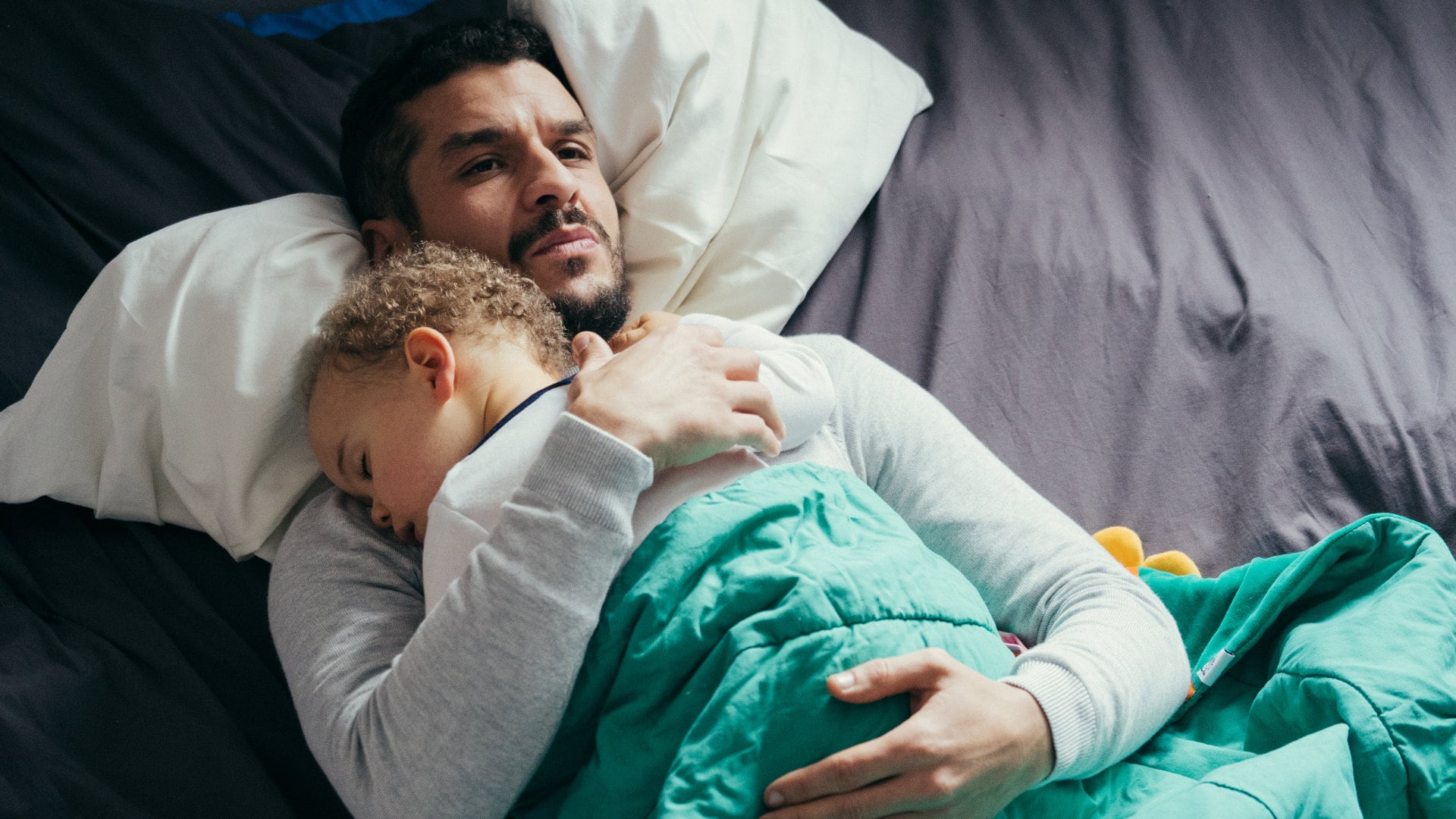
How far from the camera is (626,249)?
151cm

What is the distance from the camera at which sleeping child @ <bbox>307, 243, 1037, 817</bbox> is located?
816 millimetres

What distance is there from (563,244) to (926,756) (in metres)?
0.79

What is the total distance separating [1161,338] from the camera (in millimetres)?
1473

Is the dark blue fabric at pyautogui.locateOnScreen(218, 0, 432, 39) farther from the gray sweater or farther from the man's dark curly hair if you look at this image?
the gray sweater

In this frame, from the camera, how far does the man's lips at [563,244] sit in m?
1.36

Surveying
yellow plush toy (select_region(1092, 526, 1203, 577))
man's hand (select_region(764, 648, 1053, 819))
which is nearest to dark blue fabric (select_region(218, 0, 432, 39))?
yellow plush toy (select_region(1092, 526, 1203, 577))

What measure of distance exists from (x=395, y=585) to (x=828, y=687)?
46 centimetres

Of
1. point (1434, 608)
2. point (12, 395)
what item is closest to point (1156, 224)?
point (1434, 608)

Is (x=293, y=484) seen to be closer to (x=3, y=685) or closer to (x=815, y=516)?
(x=3, y=685)

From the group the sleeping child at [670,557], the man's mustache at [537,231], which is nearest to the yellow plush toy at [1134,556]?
the sleeping child at [670,557]

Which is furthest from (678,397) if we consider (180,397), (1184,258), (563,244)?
(1184,258)

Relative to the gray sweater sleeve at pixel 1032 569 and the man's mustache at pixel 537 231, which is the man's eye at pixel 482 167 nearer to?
the man's mustache at pixel 537 231

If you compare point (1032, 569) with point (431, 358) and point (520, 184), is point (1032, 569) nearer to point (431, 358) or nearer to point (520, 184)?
point (431, 358)

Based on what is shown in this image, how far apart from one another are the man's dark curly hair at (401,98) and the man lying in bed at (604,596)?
0.26 metres
